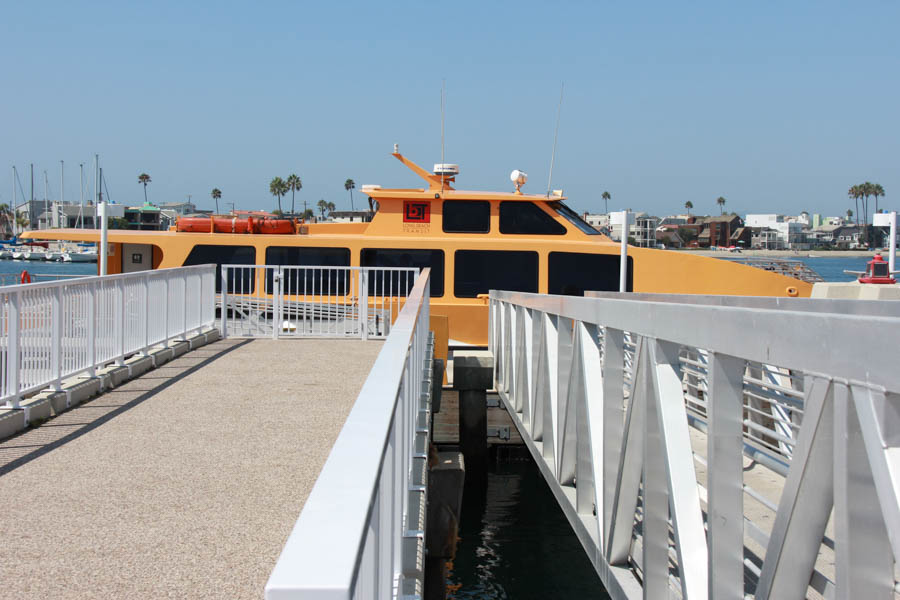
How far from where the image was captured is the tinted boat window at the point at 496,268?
1678cm

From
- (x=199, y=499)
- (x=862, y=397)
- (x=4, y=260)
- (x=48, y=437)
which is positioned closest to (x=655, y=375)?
(x=862, y=397)

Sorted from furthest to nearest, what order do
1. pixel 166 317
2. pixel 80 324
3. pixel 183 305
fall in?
pixel 183 305 → pixel 166 317 → pixel 80 324

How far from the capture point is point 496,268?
16.8 metres

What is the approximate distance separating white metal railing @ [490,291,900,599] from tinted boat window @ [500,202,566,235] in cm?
1084

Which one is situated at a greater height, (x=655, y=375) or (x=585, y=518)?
(x=655, y=375)

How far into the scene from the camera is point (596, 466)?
16.4 feet

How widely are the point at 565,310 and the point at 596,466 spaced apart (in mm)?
1463

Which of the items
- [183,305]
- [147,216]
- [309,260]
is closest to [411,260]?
[309,260]

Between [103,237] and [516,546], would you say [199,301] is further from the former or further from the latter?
[516,546]

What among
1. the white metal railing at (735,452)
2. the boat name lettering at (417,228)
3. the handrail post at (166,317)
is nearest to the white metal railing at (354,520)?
the white metal railing at (735,452)

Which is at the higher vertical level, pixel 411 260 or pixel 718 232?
pixel 718 232

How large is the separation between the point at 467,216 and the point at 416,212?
3.35ft

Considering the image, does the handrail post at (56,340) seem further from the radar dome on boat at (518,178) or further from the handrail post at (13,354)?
the radar dome on boat at (518,178)

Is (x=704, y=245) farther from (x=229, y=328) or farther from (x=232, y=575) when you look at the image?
(x=232, y=575)
